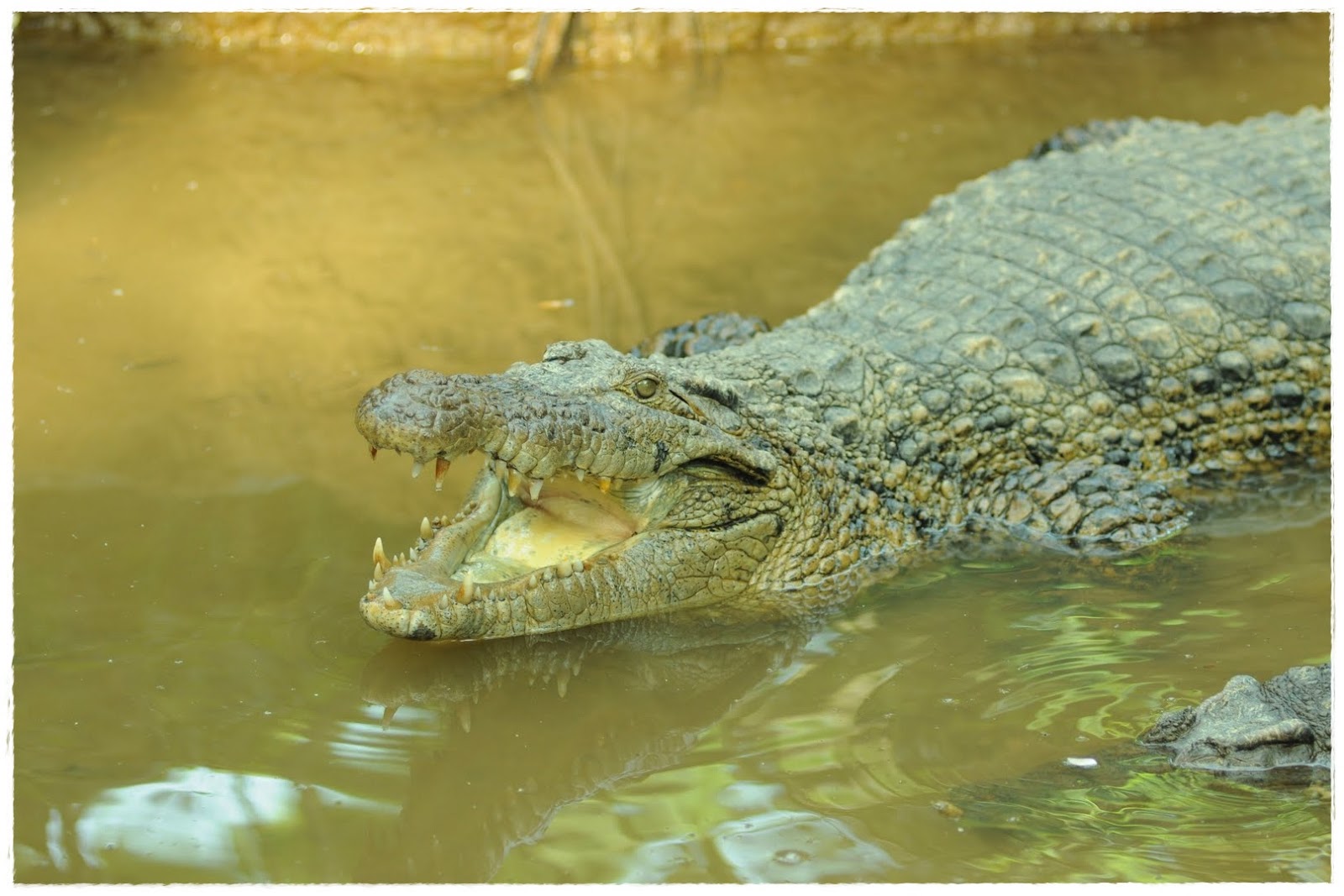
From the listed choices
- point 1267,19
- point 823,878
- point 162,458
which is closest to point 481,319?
point 162,458

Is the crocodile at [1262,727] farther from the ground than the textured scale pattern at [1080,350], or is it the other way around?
the textured scale pattern at [1080,350]

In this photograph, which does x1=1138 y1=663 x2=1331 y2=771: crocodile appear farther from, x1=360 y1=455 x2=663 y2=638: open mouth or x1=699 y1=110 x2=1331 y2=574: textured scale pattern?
x1=360 y1=455 x2=663 y2=638: open mouth

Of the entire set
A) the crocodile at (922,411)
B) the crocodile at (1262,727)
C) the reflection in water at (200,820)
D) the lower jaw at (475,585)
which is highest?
the crocodile at (922,411)

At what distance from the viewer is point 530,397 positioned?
4.90 metres

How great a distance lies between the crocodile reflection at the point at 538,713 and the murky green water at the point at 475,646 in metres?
0.01

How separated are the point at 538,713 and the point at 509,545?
71cm

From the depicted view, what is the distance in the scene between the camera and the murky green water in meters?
4.01

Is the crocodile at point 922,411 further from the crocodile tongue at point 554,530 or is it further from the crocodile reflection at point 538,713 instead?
the crocodile reflection at point 538,713

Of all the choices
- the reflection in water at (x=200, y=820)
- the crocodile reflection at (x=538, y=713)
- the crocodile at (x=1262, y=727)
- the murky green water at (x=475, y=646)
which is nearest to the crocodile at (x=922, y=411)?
the crocodile reflection at (x=538, y=713)

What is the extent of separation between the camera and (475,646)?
5.11 metres

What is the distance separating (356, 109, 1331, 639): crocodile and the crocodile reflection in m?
0.14

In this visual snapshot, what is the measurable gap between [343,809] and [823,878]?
1.30 meters

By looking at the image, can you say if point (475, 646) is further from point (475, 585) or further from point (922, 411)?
point (922, 411)

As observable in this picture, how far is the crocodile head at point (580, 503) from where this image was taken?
4.82 m
